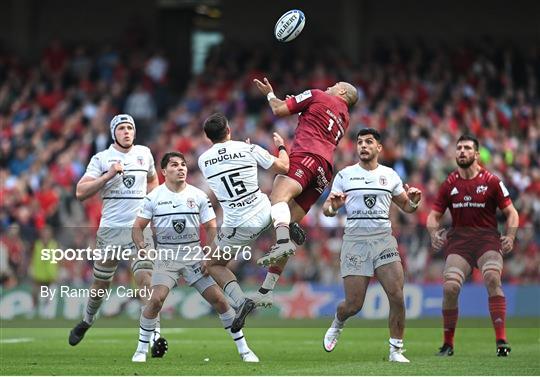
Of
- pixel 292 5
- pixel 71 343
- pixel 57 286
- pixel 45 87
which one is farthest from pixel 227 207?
pixel 292 5

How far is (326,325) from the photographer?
22547 millimetres

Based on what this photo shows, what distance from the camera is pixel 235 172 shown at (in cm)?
1438

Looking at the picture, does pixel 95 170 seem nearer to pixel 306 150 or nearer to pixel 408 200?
pixel 306 150

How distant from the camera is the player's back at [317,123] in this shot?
15.1 metres

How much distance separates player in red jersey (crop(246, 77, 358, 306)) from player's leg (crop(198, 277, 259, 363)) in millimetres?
515

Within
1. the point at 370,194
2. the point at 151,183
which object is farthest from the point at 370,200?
the point at 151,183

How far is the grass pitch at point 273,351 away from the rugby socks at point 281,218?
1.50 metres

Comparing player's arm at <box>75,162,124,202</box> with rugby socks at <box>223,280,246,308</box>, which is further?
player's arm at <box>75,162,124,202</box>

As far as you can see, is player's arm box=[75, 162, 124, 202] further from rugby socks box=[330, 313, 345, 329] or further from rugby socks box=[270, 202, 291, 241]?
rugby socks box=[330, 313, 345, 329]

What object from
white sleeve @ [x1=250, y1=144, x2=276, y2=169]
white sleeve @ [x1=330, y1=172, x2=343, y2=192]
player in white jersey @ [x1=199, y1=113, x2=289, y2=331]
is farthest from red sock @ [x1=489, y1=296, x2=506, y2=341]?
white sleeve @ [x1=250, y1=144, x2=276, y2=169]

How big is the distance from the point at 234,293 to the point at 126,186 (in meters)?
2.50

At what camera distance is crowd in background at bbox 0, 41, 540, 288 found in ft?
76.2

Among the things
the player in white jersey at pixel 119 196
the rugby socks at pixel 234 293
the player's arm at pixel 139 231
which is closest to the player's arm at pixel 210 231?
the rugby socks at pixel 234 293

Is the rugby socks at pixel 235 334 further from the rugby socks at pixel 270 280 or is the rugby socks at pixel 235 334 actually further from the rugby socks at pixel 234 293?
the rugby socks at pixel 270 280
